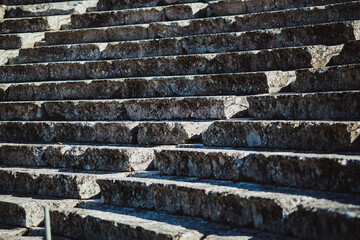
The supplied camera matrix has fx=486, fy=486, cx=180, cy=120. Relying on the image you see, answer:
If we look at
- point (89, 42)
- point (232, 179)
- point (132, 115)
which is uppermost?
point (89, 42)

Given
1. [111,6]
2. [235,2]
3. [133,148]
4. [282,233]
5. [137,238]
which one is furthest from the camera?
[111,6]

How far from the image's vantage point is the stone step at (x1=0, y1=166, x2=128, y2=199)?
16.6 ft

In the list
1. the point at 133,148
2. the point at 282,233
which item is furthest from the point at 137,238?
the point at 133,148

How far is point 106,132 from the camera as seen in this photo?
5.86 metres

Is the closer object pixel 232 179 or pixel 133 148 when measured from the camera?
pixel 232 179

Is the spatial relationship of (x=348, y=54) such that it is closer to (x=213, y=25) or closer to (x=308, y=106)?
(x=308, y=106)

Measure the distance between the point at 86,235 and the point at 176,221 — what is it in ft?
3.13

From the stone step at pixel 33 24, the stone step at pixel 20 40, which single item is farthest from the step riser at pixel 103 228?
the stone step at pixel 33 24

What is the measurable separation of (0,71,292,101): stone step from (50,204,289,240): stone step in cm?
194

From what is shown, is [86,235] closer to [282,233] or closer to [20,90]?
[282,233]

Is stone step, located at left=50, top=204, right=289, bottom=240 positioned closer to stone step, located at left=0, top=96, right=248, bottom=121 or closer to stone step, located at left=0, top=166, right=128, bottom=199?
stone step, located at left=0, top=166, right=128, bottom=199

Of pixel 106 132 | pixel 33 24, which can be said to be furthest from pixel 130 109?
pixel 33 24

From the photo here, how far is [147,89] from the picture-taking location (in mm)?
6277

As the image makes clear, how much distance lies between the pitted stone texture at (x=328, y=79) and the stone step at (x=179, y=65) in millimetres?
411
